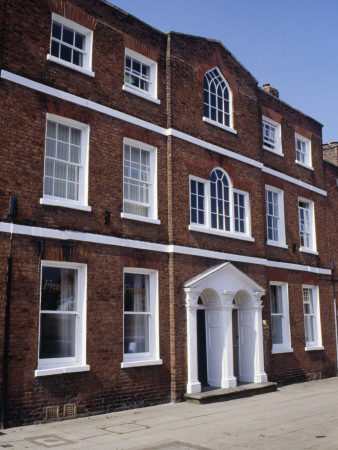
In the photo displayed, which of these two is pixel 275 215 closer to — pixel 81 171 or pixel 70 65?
→ pixel 81 171

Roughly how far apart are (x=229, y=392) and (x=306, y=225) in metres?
8.52

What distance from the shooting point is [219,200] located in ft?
50.5

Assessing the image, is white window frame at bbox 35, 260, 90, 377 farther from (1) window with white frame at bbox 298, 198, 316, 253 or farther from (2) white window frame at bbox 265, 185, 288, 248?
(1) window with white frame at bbox 298, 198, 316, 253

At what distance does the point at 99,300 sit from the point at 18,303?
204cm

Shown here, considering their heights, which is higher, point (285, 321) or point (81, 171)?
point (81, 171)

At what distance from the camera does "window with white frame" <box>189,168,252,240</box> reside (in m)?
14.6

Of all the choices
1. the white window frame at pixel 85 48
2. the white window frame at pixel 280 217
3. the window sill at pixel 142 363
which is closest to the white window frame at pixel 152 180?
the white window frame at pixel 85 48

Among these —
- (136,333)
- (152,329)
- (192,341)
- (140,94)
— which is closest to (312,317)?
(192,341)

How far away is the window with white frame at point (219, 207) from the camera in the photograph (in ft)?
48.1

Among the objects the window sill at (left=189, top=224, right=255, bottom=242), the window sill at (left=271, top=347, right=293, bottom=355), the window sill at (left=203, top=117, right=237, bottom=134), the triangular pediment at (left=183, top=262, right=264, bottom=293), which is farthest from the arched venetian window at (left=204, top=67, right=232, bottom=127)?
the window sill at (left=271, top=347, right=293, bottom=355)

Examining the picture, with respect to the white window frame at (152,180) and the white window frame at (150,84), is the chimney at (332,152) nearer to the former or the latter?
the white window frame at (150,84)

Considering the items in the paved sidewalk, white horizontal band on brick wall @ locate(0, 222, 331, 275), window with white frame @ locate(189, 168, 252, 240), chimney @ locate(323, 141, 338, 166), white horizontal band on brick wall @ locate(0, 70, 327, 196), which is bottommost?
the paved sidewalk

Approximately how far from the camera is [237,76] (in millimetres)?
16797

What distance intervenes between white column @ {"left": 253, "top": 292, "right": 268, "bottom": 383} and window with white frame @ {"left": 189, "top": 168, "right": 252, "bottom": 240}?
203cm
